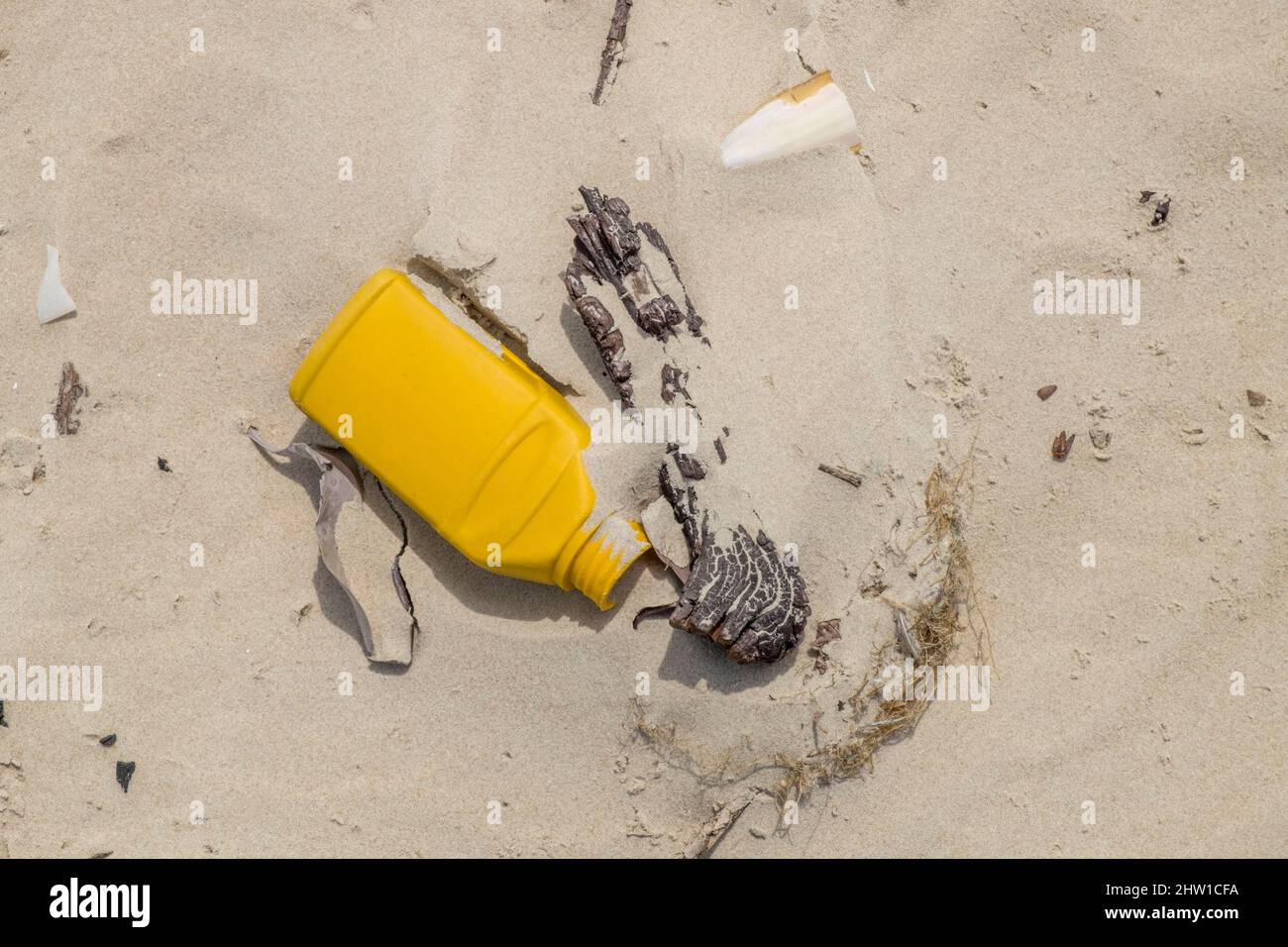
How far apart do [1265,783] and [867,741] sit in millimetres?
1692

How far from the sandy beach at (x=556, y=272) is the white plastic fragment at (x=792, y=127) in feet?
0.39

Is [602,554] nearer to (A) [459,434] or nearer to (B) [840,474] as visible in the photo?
(A) [459,434]

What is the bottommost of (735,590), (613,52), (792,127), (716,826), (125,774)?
(716,826)

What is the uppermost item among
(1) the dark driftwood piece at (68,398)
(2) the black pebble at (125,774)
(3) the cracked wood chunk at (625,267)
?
(3) the cracked wood chunk at (625,267)

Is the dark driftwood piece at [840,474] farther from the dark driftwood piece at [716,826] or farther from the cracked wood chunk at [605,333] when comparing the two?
the dark driftwood piece at [716,826]

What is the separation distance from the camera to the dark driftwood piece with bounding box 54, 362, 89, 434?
12.2 feet

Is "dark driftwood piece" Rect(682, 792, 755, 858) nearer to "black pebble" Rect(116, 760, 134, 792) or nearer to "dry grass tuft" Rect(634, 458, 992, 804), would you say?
"dry grass tuft" Rect(634, 458, 992, 804)

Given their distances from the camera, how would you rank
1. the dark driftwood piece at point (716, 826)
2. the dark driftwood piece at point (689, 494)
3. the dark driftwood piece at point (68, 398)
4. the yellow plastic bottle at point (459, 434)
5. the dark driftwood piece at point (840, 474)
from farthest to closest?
the dark driftwood piece at point (68, 398) → the dark driftwood piece at point (716, 826) → the dark driftwood piece at point (840, 474) → the dark driftwood piece at point (689, 494) → the yellow plastic bottle at point (459, 434)

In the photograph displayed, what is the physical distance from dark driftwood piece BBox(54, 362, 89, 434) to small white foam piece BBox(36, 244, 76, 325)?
0.21 metres

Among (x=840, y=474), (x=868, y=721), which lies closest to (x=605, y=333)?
(x=840, y=474)

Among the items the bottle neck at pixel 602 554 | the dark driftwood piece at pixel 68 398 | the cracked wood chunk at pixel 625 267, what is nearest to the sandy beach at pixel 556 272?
the dark driftwood piece at pixel 68 398

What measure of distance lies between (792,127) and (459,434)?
181 centimetres

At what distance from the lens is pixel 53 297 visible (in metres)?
3.72

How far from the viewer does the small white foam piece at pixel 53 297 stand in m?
3.72
